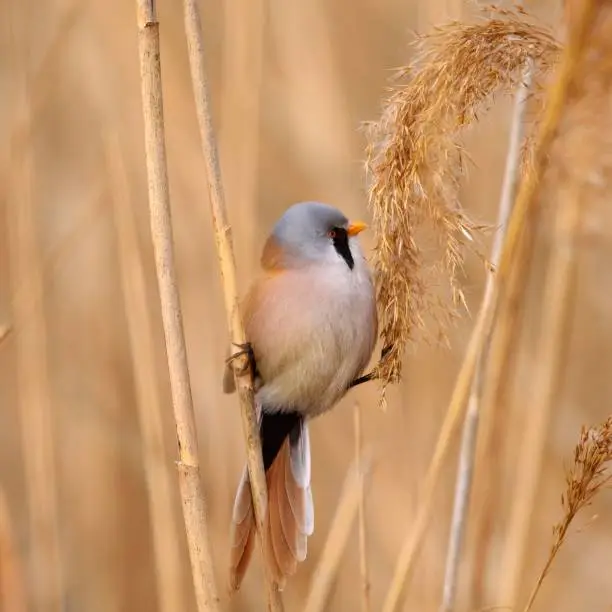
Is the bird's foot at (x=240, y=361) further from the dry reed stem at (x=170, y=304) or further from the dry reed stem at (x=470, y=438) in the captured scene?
the dry reed stem at (x=470, y=438)

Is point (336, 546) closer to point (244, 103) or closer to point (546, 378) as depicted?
point (546, 378)

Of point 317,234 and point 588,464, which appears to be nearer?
point 588,464

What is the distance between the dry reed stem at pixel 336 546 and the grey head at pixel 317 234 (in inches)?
10.9

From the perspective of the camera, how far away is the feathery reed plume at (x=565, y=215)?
0.79 meters

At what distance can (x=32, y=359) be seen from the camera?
1.59 m

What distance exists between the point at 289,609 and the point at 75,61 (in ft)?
3.76

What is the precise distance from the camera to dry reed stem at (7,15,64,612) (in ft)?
5.07

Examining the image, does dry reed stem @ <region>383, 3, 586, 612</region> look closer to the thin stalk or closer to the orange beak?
the thin stalk

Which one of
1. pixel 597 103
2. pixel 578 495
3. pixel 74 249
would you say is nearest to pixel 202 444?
pixel 74 249

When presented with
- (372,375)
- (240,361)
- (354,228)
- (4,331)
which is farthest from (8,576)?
(354,228)

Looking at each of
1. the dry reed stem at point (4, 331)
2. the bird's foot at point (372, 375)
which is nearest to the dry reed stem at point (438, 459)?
the bird's foot at point (372, 375)

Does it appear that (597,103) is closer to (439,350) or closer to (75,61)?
(439,350)

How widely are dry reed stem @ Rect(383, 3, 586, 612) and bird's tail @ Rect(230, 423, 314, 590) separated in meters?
0.19

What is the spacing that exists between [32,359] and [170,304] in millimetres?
676
